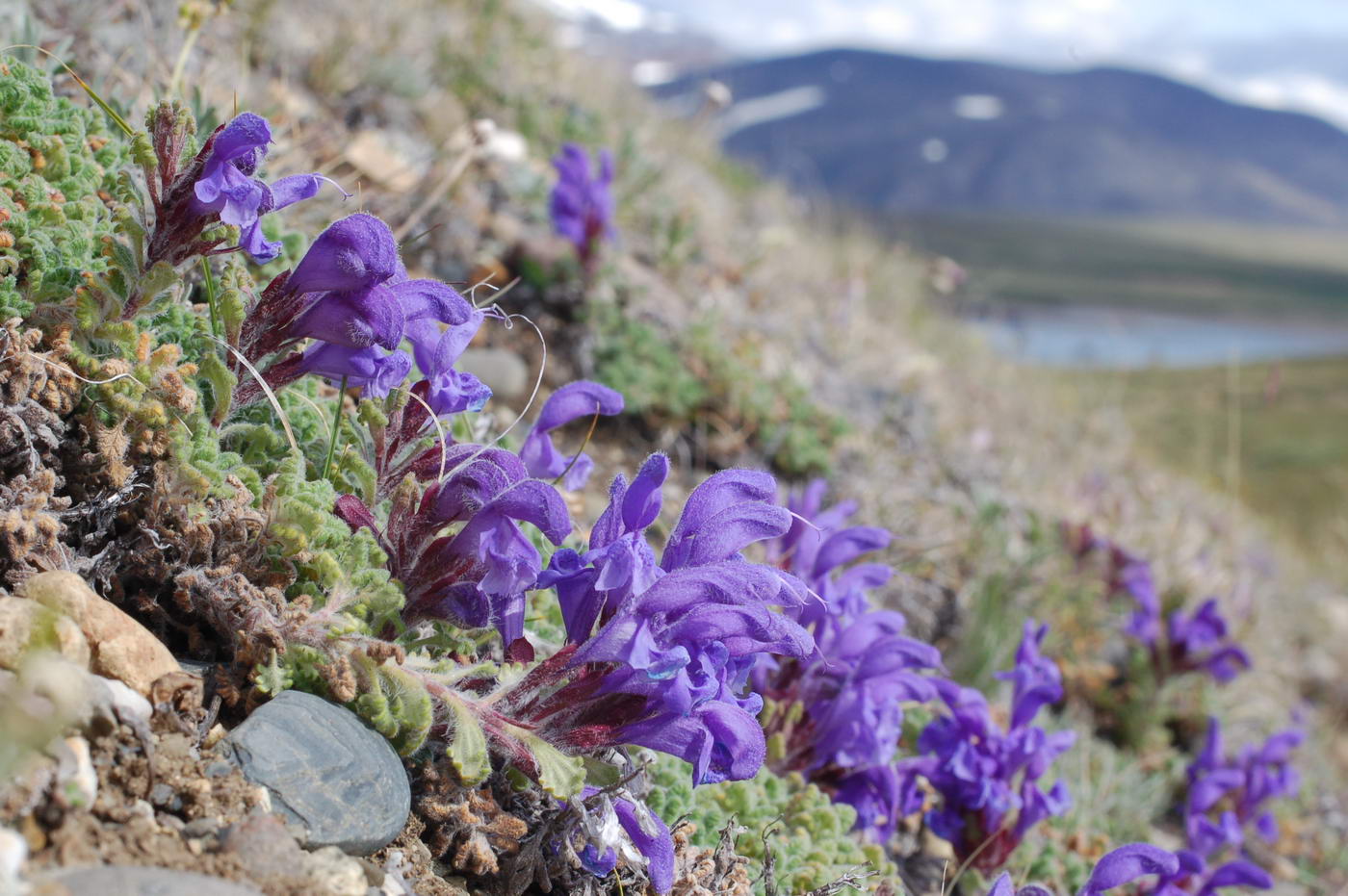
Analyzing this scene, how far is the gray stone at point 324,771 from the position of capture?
1.60 meters

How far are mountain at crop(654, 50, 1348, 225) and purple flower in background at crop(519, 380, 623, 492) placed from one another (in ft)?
→ 279

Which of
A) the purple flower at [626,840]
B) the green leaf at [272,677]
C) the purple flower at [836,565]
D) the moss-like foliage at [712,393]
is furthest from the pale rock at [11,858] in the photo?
the moss-like foliage at [712,393]

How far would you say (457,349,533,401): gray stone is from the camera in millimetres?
3803

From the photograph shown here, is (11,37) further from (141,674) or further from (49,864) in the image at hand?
(49,864)

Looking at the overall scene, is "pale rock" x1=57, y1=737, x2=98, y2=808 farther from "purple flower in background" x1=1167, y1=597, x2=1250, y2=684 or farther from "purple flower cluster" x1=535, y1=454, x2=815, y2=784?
"purple flower in background" x1=1167, y1=597, x2=1250, y2=684

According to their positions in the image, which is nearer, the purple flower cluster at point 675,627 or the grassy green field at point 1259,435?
the purple flower cluster at point 675,627

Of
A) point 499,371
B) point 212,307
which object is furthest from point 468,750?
point 499,371

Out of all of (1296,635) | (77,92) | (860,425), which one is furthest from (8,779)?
(1296,635)

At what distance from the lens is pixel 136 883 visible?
127cm

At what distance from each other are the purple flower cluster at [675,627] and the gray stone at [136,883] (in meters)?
0.64

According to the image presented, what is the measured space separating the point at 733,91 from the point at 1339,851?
249 inches

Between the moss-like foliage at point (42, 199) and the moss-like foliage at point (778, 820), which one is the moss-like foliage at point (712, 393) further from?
the moss-like foliage at point (42, 199)

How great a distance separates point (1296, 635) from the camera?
7.62 metres

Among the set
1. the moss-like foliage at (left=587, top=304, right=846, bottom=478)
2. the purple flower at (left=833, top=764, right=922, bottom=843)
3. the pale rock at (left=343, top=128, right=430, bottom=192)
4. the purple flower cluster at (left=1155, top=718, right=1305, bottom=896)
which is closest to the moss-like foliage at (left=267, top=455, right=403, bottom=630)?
the purple flower at (left=833, top=764, right=922, bottom=843)
